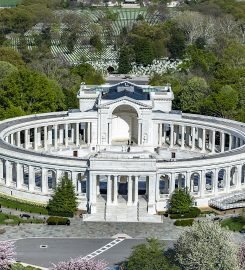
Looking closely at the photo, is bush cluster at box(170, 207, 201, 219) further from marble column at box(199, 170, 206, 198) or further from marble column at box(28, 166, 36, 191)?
marble column at box(28, 166, 36, 191)

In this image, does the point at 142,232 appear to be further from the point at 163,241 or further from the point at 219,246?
the point at 219,246

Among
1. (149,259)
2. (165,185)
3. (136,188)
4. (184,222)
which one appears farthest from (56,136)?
(149,259)

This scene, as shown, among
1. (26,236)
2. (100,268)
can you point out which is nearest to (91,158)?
(26,236)

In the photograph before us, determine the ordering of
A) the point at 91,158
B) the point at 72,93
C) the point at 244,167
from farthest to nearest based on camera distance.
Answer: the point at 72,93 < the point at 244,167 < the point at 91,158

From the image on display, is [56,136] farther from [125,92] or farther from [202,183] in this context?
[202,183]

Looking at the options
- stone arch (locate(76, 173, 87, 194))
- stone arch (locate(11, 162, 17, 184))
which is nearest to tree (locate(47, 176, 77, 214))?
stone arch (locate(76, 173, 87, 194))

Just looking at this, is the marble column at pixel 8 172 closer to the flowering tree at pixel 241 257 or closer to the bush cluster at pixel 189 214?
the bush cluster at pixel 189 214
